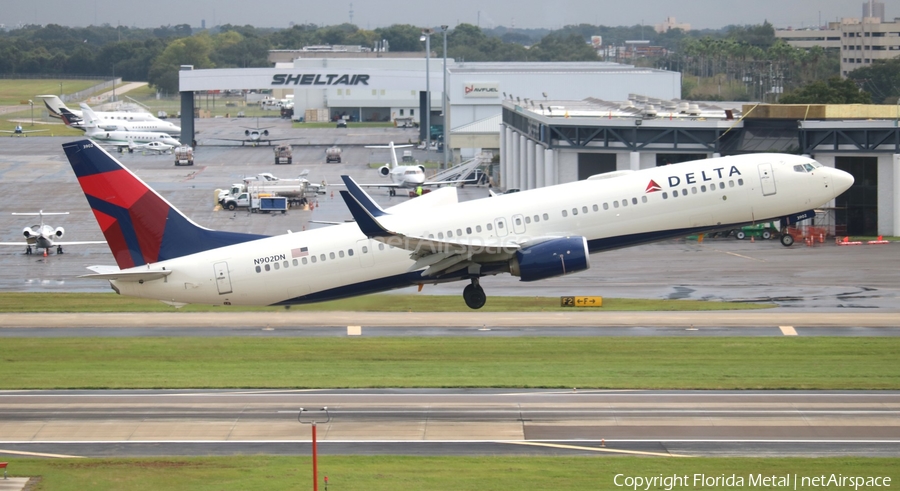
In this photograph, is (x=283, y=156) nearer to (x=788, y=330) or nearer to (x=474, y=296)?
(x=788, y=330)

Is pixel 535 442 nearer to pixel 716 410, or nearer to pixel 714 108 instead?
pixel 716 410

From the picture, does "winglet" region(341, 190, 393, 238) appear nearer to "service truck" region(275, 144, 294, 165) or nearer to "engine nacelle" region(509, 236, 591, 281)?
"engine nacelle" region(509, 236, 591, 281)

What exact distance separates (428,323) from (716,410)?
78.9 ft

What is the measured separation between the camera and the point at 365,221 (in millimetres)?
45125

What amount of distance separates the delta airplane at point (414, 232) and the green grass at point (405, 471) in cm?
1204

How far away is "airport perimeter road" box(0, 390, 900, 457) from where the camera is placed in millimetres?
41000

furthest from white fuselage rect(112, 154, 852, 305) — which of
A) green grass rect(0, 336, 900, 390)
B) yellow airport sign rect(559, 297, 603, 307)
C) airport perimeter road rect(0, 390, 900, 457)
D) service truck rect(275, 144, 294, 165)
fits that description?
service truck rect(275, 144, 294, 165)

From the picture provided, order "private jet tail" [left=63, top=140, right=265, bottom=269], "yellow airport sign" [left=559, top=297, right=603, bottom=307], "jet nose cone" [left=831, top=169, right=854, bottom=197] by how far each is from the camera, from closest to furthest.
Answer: "private jet tail" [left=63, top=140, right=265, bottom=269], "jet nose cone" [left=831, top=169, right=854, bottom=197], "yellow airport sign" [left=559, top=297, right=603, bottom=307]

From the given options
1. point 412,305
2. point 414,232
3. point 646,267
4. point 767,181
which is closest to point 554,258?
point 414,232

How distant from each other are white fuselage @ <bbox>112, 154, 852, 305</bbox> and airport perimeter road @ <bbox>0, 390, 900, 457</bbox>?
5056mm

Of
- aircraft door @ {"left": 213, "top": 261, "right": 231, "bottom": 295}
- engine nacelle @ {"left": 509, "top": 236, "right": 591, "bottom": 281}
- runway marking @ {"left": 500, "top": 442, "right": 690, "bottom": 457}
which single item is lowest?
runway marking @ {"left": 500, "top": 442, "right": 690, "bottom": 457}

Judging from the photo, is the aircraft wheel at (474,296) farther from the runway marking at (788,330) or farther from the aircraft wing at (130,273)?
the runway marking at (788,330)

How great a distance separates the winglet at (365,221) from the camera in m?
44.0

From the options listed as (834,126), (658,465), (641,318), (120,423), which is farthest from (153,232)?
(834,126)
